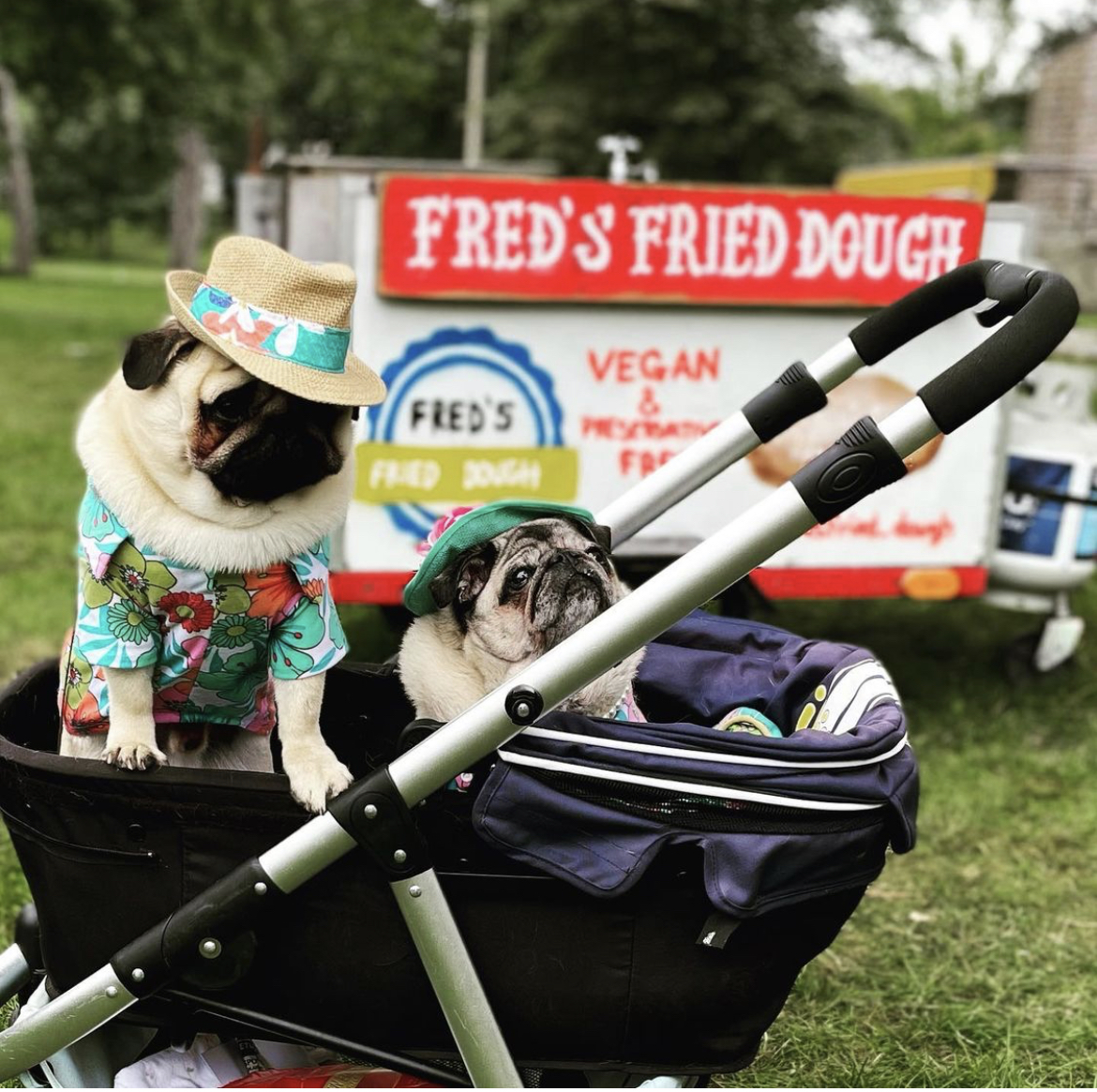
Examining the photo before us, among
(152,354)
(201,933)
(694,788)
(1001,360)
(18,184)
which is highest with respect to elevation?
(1001,360)

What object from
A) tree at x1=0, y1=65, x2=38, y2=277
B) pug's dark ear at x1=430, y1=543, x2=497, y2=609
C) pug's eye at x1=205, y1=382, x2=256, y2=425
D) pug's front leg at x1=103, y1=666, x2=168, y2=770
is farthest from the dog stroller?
tree at x1=0, y1=65, x2=38, y2=277

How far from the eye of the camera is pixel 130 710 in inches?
79.7

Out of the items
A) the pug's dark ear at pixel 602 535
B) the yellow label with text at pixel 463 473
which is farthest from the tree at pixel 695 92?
the pug's dark ear at pixel 602 535

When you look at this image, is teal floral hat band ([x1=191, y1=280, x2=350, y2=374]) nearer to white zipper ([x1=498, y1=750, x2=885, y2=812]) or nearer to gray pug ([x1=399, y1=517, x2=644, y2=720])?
gray pug ([x1=399, y1=517, x2=644, y2=720])

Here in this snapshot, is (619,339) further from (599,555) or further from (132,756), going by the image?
(132,756)

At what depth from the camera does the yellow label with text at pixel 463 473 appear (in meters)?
3.77

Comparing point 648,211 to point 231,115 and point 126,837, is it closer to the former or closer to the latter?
point 126,837

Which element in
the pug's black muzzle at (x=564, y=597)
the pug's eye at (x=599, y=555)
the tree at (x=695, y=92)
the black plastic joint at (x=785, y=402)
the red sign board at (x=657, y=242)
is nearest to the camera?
the pug's black muzzle at (x=564, y=597)

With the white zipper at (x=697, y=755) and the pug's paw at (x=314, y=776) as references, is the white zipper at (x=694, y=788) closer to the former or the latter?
the white zipper at (x=697, y=755)

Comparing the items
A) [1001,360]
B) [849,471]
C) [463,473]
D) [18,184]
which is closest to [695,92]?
[18,184]

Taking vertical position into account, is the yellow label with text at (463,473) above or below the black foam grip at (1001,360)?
below

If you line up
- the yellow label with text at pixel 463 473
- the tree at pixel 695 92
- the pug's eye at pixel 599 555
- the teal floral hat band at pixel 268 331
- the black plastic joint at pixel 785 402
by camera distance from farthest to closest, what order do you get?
the tree at pixel 695 92 < the yellow label with text at pixel 463 473 < the black plastic joint at pixel 785 402 < the pug's eye at pixel 599 555 < the teal floral hat band at pixel 268 331

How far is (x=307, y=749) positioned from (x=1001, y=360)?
1157 millimetres

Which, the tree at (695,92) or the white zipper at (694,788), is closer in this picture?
the white zipper at (694,788)
